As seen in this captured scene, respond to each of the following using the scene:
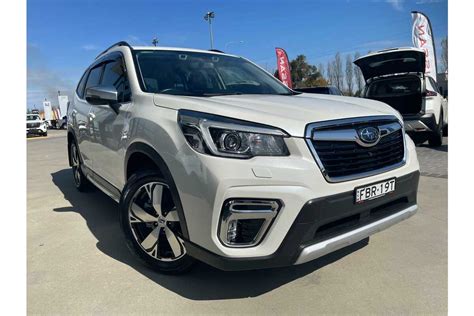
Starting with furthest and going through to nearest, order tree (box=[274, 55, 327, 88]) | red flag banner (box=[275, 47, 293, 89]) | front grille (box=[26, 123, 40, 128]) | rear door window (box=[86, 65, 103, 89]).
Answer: tree (box=[274, 55, 327, 88]) < front grille (box=[26, 123, 40, 128]) < red flag banner (box=[275, 47, 293, 89]) < rear door window (box=[86, 65, 103, 89])

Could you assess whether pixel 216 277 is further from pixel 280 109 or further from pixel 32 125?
pixel 32 125

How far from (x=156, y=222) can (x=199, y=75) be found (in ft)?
4.81

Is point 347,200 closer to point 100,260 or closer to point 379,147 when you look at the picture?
point 379,147

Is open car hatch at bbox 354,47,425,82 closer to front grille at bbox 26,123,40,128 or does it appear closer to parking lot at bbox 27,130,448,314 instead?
parking lot at bbox 27,130,448,314

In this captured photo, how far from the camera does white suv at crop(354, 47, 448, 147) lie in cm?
824

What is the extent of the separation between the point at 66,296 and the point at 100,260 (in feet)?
1.86

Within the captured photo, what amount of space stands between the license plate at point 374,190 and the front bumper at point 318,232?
0.04 m

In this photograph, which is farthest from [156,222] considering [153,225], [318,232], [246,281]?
[318,232]

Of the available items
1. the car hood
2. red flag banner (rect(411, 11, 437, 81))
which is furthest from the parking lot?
red flag banner (rect(411, 11, 437, 81))

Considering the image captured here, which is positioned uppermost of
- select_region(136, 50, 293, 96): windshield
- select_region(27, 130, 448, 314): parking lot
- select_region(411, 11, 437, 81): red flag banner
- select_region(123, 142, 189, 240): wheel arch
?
select_region(411, 11, 437, 81): red flag banner

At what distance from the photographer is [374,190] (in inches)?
97.4

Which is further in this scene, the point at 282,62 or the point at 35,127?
the point at 35,127

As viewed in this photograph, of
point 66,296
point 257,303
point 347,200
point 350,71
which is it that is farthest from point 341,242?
point 350,71

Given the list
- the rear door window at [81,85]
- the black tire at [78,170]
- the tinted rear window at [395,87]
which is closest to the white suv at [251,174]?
the rear door window at [81,85]
